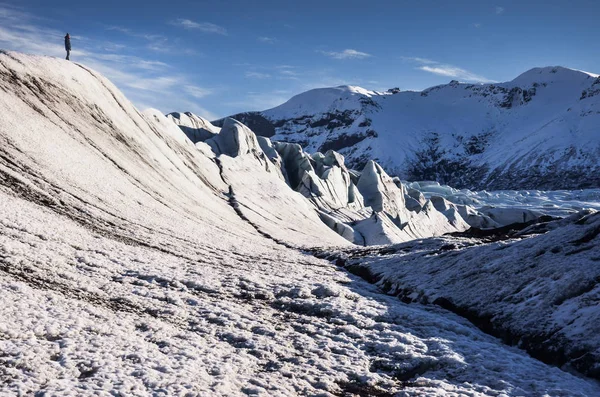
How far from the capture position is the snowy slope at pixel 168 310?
1309 cm

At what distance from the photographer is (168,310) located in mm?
17984

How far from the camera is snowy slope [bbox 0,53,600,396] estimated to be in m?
13.1

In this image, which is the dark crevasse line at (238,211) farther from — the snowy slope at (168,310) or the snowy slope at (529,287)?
the snowy slope at (529,287)

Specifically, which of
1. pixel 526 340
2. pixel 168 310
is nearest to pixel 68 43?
pixel 168 310

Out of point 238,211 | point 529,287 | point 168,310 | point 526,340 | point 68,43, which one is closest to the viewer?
point 168,310

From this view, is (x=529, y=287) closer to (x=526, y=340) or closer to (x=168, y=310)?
(x=526, y=340)

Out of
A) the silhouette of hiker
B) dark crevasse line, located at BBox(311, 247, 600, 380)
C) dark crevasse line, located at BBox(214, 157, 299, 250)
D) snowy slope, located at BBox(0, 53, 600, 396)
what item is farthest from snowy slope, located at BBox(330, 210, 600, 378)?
the silhouette of hiker

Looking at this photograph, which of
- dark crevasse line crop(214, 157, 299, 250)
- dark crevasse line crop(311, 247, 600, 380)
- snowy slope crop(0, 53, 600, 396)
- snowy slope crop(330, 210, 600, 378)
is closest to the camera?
snowy slope crop(0, 53, 600, 396)

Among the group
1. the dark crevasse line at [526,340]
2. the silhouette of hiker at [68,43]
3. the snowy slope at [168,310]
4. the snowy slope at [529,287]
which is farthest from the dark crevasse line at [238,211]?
the silhouette of hiker at [68,43]

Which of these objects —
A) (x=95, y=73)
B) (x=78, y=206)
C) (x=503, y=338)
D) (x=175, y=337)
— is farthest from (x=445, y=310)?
(x=95, y=73)

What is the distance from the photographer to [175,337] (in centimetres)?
1561

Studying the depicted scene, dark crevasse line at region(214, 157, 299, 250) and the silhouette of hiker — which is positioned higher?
the silhouette of hiker

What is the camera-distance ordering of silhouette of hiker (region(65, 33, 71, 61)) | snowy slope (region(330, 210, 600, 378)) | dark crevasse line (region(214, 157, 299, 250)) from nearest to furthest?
1. snowy slope (region(330, 210, 600, 378))
2. dark crevasse line (region(214, 157, 299, 250))
3. silhouette of hiker (region(65, 33, 71, 61))

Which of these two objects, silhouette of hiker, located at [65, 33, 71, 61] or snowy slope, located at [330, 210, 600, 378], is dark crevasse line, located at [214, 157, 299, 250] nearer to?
snowy slope, located at [330, 210, 600, 378]
